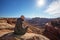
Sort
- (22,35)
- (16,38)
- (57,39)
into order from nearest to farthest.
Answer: (16,38), (22,35), (57,39)

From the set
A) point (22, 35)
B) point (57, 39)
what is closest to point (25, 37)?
point (22, 35)

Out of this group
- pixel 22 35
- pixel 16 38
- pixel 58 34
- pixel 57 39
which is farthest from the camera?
pixel 58 34

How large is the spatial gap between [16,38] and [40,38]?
2.52 meters

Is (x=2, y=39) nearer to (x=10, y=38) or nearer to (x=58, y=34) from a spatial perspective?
(x=10, y=38)

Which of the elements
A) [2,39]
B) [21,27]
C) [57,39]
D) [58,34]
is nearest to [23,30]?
[21,27]

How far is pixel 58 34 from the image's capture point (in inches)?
889

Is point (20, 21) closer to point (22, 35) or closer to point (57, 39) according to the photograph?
point (22, 35)

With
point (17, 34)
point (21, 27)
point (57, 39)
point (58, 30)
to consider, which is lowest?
point (57, 39)

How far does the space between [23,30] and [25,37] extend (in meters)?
1.08

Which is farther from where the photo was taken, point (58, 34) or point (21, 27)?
point (58, 34)

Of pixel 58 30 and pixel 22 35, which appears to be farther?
pixel 58 30

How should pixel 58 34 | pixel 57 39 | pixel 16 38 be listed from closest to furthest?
pixel 16 38 < pixel 57 39 < pixel 58 34

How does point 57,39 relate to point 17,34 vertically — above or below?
below

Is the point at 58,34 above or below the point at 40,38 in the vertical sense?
below
